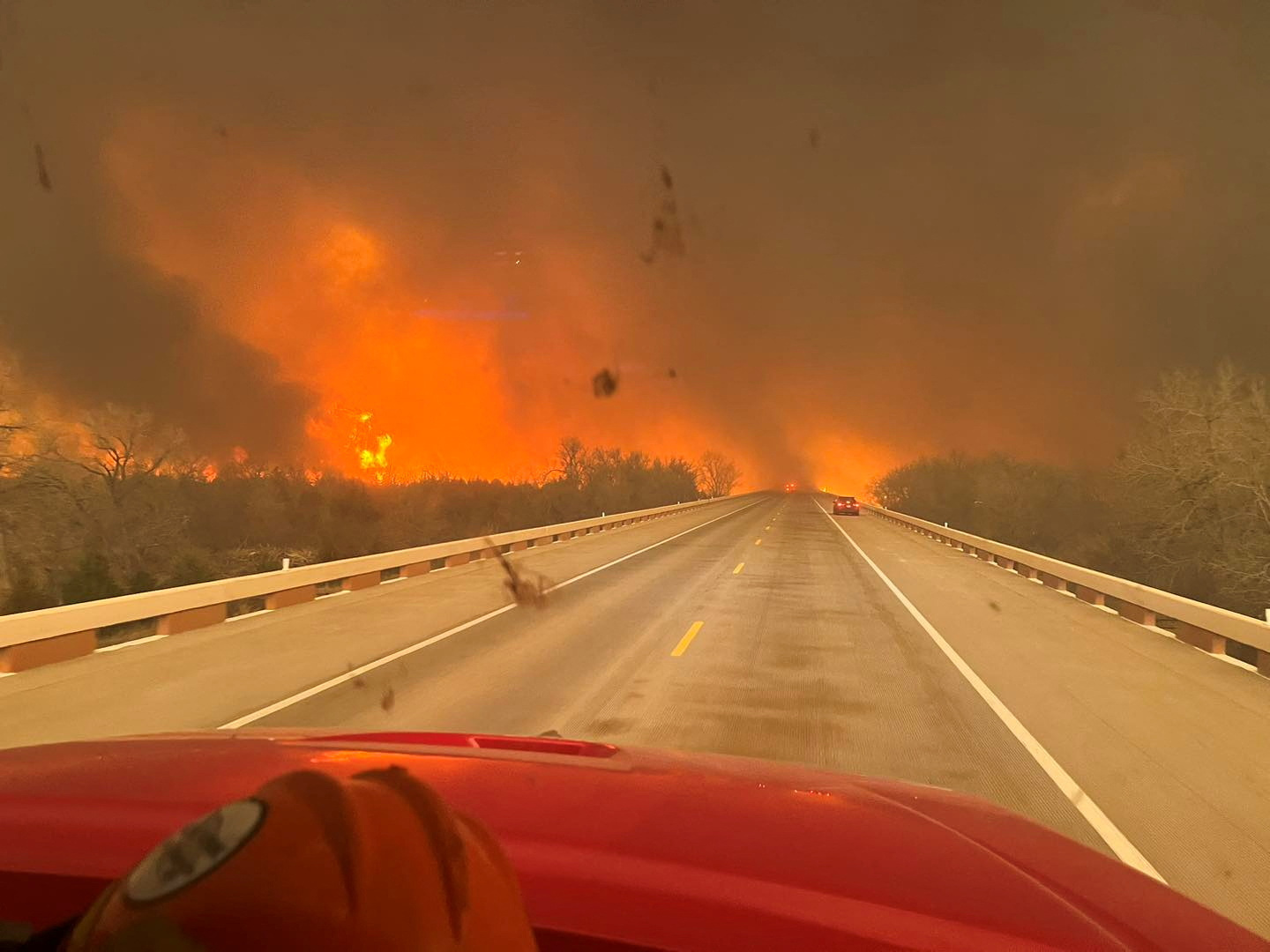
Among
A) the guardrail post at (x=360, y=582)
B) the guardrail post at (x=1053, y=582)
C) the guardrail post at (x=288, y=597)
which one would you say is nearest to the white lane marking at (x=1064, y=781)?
the guardrail post at (x=288, y=597)

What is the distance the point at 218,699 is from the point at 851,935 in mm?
8200

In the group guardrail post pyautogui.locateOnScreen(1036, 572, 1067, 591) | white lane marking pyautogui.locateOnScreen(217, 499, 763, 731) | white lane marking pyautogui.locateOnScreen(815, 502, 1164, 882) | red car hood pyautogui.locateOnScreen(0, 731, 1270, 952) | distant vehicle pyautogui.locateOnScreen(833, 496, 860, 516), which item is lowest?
white lane marking pyautogui.locateOnScreen(815, 502, 1164, 882)

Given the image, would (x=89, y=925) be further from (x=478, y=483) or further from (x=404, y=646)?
(x=478, y=483)

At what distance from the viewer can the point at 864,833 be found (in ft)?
9.59

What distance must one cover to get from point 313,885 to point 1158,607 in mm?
15835

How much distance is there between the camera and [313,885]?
3.67ft

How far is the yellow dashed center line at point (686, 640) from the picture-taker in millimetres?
11602

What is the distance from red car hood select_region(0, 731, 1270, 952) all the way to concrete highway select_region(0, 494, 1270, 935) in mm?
2275


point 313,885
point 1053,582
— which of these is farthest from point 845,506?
point 313,885

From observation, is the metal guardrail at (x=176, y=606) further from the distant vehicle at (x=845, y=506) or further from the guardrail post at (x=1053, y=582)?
the distant vehicle at (x=845, y=506)

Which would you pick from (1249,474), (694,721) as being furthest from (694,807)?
(1249,474)

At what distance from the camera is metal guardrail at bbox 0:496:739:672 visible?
10172 millimetres

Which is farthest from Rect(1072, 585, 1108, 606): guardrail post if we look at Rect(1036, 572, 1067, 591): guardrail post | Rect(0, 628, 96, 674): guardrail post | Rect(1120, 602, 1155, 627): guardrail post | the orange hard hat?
the orange hard hat

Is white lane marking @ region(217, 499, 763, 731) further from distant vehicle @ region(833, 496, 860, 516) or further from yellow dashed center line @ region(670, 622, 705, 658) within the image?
distant vehicle @ region(833, 496, 860, 516)
